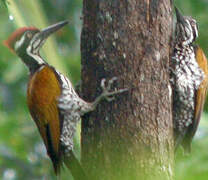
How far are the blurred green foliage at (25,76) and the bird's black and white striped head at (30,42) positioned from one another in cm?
8

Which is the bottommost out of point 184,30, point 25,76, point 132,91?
point 25,76

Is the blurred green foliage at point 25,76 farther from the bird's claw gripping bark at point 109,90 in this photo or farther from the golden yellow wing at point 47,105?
the bird's claw gripping bark at point 109,90

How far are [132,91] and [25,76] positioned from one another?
199 inches

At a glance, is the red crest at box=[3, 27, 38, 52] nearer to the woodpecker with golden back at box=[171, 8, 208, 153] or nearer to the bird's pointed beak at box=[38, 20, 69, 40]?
the bird's pointed beak at box=[38, 20, 69, 40]

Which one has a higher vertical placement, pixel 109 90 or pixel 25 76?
pixel 109 90

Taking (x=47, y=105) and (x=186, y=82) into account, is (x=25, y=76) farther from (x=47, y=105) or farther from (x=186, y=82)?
(x=186, y=82)

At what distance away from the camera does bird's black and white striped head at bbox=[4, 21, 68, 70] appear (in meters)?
5.21

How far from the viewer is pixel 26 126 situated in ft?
26.4

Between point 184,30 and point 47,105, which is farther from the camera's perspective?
point 184,30

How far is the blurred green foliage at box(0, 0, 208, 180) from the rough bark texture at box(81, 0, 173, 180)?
1.23ft

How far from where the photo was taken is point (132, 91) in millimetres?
4172

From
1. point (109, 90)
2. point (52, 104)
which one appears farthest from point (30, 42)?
point (109, 90)

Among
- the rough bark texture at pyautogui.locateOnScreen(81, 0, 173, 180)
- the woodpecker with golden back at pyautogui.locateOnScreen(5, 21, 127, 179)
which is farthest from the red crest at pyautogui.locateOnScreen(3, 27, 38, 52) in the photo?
the rough bark texture at pyautogui.locateOnScreen(81, 0, 173, 180)

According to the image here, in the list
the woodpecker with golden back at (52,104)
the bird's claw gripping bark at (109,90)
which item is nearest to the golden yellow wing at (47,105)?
the woodpecker with golden back at (52,104)
